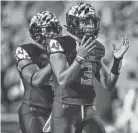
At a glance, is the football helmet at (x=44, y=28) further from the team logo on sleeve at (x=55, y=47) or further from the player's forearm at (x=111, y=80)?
the team logo on sleeve at (x=55, y=47)

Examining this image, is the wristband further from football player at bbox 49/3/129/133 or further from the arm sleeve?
the arm sleeve

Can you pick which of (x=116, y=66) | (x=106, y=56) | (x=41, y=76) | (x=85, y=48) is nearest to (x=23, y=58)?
(x=41, y=76)

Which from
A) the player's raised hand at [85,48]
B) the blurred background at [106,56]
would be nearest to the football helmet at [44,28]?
the player's raised hand at [85,48]

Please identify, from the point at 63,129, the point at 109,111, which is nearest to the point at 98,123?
the point at 63,129

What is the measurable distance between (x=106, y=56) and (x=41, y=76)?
473 centimetres

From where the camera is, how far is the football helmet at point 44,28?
5.61 metres

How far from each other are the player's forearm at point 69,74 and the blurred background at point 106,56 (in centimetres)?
452

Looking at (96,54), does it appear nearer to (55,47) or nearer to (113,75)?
(113,75)

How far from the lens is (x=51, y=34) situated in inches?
221

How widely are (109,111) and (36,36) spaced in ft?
13.5

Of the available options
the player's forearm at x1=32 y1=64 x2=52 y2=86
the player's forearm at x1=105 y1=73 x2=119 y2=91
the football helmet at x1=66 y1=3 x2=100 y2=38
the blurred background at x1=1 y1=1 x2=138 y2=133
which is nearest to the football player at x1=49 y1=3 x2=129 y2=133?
the football helmet at x1=66 y1=3 x2=100 y2=38

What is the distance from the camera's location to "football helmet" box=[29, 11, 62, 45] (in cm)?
561

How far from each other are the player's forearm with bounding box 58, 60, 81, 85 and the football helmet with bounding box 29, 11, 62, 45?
54.6 inches

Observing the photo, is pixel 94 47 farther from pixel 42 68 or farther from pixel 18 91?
pixel 18 91
